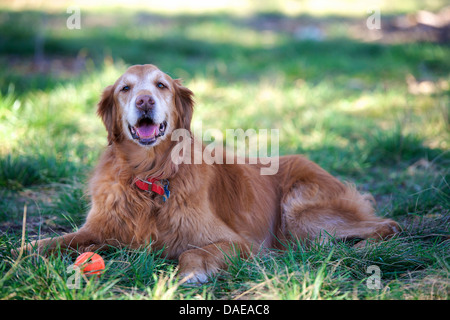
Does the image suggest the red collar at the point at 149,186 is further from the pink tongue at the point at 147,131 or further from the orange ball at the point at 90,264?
the orange ball at the point at 90,264

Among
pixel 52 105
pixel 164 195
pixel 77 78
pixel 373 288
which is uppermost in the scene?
pixel 77 78

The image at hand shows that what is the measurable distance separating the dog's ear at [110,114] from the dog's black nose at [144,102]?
302mm

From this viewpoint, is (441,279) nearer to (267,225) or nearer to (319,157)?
(267,225)

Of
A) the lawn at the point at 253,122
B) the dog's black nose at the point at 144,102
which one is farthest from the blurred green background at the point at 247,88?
the dog's black nose at the point at 144,102

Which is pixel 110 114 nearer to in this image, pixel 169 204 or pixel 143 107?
pixel 143 107

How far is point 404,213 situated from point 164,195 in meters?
2.03

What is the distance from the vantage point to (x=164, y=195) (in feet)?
9.73

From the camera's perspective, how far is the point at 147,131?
2977mm

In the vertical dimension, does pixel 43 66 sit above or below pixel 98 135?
above

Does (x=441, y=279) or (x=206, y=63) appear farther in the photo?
(x=206, y=63)

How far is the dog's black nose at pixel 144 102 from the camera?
287 cm

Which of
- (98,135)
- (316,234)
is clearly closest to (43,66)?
(98,135)

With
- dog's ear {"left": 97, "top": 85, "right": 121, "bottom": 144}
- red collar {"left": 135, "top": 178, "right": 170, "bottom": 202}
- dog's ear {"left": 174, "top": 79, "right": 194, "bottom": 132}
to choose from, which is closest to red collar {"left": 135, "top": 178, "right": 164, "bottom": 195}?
red collar {"left": 135, "top": 178, "right": 170, "bottom": 202}

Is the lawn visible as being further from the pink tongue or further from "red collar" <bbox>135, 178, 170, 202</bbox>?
the pink tongue
